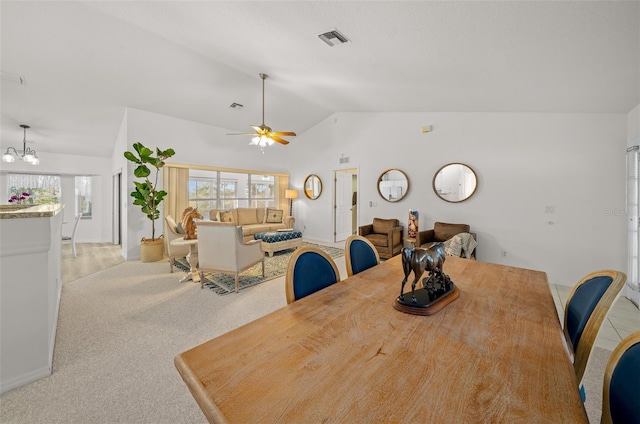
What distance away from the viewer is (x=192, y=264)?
13.0ft

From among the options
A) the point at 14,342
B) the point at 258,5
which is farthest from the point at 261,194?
the point at 14,342

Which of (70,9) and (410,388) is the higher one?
(70,9)

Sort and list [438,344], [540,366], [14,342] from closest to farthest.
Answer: [540,366] → [438,344] → [14,342]

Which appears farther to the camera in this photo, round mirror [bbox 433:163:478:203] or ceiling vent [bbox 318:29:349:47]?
round mirror [bbox 433:163:478:203]

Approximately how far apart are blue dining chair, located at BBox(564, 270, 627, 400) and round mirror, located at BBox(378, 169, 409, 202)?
4187mm

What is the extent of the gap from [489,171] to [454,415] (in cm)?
481

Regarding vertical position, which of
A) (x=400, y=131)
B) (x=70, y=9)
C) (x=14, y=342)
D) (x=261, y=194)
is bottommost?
(x=14, y=342)

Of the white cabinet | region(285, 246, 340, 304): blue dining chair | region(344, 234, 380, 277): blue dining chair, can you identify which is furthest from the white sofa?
region(285, 246, 340, 304): blue dining chair

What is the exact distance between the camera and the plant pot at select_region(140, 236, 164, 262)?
491cm

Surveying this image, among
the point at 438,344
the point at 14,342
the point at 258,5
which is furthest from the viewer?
the point at 258,5

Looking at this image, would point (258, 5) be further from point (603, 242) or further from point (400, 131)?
point (603, 242)

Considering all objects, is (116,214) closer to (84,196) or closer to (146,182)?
(84,196)

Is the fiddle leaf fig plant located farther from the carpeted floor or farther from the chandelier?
the chandelier

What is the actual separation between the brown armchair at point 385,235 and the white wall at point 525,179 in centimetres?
32
